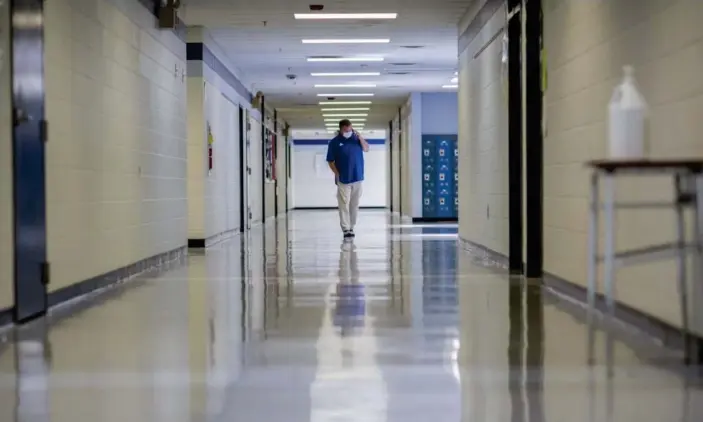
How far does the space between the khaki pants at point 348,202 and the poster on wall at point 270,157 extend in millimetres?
8139

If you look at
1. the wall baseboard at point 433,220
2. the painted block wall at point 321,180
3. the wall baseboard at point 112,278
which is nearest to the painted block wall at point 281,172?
the wall baseboard at point 433,220

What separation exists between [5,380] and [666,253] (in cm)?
278

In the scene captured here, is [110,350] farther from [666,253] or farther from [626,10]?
[626,10]

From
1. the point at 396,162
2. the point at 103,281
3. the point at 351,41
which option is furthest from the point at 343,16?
the point at 396,162

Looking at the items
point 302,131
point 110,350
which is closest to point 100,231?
point 110,350

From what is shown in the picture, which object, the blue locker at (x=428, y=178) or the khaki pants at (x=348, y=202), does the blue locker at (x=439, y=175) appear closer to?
the blue locker at (x=428, y=178)

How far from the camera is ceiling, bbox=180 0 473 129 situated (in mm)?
10424

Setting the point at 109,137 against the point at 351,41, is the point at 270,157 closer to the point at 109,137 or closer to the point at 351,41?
the point at 351,41

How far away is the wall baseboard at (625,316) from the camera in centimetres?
411

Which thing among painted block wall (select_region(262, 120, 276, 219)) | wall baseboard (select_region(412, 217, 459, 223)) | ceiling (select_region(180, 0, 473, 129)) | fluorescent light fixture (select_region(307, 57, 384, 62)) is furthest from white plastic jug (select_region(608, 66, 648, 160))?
painted block wall (select_region(262, 120, 276, 219))

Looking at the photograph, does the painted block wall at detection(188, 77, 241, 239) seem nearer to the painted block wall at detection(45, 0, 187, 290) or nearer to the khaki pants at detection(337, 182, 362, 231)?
the painted block wall at detection(45, 0, 187, 290)

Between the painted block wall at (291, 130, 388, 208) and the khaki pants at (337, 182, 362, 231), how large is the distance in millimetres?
24797

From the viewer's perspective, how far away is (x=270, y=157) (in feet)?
78.2

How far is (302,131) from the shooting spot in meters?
35.9
